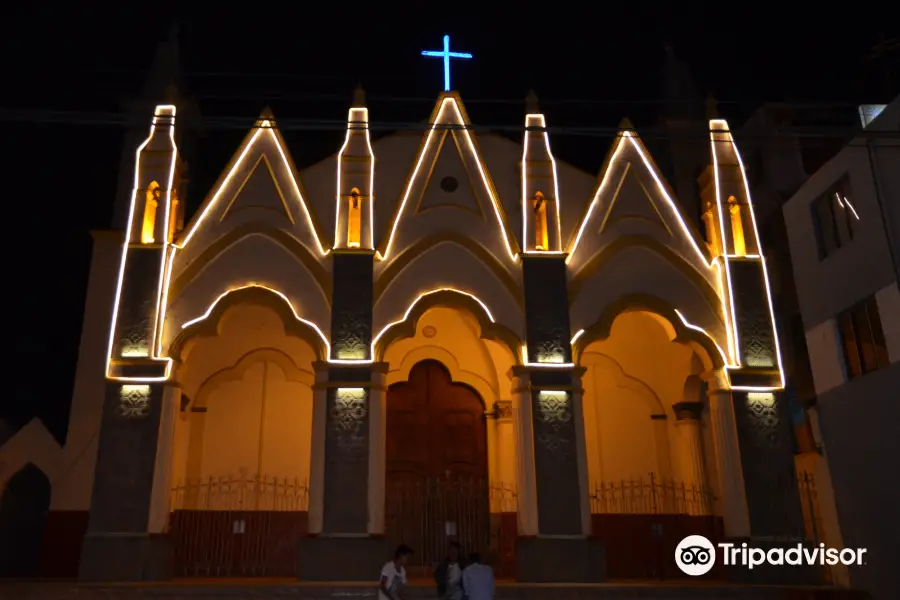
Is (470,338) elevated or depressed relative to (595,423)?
elevated

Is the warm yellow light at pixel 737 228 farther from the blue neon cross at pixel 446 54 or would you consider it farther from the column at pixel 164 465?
the column at pixel 164 465

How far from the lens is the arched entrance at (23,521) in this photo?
19.6 m

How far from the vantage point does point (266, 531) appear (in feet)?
58.3

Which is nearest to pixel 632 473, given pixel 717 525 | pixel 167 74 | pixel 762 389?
pixel 717 525

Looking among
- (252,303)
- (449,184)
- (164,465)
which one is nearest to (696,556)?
(449,184)

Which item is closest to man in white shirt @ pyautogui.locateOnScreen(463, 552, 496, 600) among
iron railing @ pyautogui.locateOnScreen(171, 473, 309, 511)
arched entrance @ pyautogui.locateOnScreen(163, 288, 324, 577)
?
arched entrance @ pyautogui.locateOnScreen(163, 288, 324, 577)

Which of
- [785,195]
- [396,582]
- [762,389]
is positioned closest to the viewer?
[396,582]

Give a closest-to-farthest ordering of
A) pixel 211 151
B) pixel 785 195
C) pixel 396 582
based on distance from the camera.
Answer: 1. pixel 396 582
2. pixel 785 195
3. pixel 211 151

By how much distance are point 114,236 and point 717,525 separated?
48.2 ft

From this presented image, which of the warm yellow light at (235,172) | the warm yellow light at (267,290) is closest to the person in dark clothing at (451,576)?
the warm yellow light at (267,290)

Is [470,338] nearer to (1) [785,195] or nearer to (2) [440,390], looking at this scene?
(2) [440,390]

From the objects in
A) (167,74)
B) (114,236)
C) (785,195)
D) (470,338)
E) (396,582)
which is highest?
(167,74)

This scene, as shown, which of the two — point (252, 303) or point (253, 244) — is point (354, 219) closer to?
point (253, 244)

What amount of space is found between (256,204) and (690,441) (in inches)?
440
